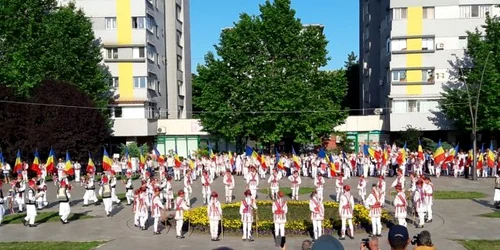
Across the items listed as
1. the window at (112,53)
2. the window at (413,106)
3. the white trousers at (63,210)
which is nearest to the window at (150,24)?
the window at (112,53)

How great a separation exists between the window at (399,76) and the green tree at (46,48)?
27442 mm

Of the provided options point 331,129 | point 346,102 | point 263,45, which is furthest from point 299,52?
point 346,102

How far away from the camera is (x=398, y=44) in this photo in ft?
169

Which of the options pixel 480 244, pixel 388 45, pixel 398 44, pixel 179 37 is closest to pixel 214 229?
pixel 480 244

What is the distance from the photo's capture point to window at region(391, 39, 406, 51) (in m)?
51.3

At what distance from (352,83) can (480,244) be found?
65.9 metres

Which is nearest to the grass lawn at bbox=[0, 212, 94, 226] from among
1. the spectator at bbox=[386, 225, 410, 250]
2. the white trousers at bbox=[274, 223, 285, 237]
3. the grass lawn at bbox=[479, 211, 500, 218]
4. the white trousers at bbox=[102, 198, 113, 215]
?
the white trousers at bbox=[102, 198, 113, 215]

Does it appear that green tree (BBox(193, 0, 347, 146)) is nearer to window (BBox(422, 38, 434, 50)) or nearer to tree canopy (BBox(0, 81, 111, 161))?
→ window (BBox(422, 38, 434, 50))

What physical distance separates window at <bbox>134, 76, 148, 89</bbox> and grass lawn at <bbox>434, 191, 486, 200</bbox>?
31951mm

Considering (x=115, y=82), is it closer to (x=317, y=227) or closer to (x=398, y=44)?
(x=398, y=44)

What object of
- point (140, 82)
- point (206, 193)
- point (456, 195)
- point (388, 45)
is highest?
point (388, 45)

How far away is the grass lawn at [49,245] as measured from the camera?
1831 centimetres

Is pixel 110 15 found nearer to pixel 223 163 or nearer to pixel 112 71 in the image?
pixel 112 71

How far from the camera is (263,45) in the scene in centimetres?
4853
